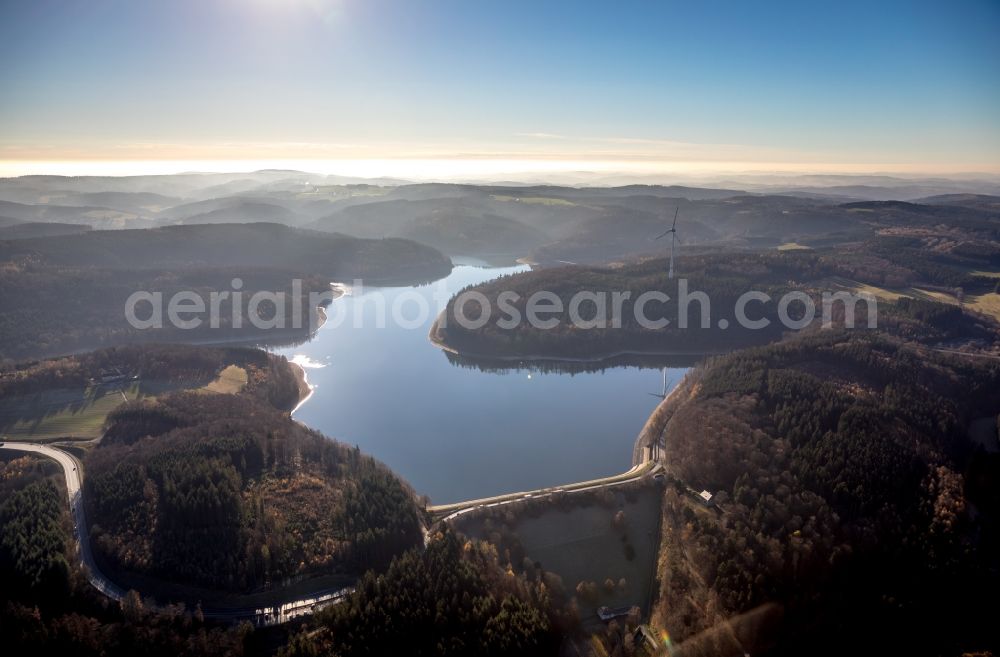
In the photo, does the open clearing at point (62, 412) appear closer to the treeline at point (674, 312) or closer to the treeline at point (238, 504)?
the treeline at point (238, 504)

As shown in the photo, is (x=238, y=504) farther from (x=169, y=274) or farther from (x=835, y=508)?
(x=169, y=274)

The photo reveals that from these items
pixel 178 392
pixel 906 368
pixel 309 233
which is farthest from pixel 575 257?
pixel 178 392

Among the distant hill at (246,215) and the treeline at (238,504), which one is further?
the distant hill at (246,215)

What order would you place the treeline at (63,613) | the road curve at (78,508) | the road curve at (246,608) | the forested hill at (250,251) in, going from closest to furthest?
the treeline at (63,613)
the road curve at (246,608)
the road curve at (78,508)
the forested hill at (250,251)

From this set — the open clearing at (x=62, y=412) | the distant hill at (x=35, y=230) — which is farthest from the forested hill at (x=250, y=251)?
the open clearing at (x=62, y=412)

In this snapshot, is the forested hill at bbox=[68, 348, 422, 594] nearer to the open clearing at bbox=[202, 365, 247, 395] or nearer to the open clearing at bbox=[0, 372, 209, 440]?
the open clearing at bbox=[0, 372, 209, 440]

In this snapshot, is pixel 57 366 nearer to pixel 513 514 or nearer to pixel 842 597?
pixel 513 514

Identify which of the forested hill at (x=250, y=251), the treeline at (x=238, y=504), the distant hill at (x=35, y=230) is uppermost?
the distant hill at (x=35, y=230)
